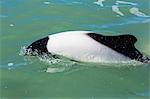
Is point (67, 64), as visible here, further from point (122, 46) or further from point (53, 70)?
point (122, 46)

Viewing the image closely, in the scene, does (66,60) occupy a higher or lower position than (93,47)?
lower

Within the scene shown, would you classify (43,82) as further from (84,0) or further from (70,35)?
(84,0)

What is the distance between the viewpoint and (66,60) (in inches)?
304

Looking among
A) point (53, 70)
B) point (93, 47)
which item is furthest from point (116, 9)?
point (53, 70)

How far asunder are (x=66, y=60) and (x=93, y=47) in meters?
0.52

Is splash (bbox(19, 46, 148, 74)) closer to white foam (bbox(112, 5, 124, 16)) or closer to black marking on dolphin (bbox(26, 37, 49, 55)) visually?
black marking on dolphin (bbox(26, 37, 49, 55))

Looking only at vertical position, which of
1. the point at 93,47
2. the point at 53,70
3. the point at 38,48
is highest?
the point at 93,47

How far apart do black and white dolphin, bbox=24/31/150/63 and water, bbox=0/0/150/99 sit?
13 centimetres

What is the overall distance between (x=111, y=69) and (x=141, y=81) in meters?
0.59

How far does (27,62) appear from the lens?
305 inches

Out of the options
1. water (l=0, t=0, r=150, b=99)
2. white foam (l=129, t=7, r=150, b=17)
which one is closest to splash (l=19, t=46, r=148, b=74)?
water (l=0, t=0, r=150, b=99)

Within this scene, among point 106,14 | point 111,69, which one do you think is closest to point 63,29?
point 106,14

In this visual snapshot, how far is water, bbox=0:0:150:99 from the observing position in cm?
681

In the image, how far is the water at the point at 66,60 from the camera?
681cm
